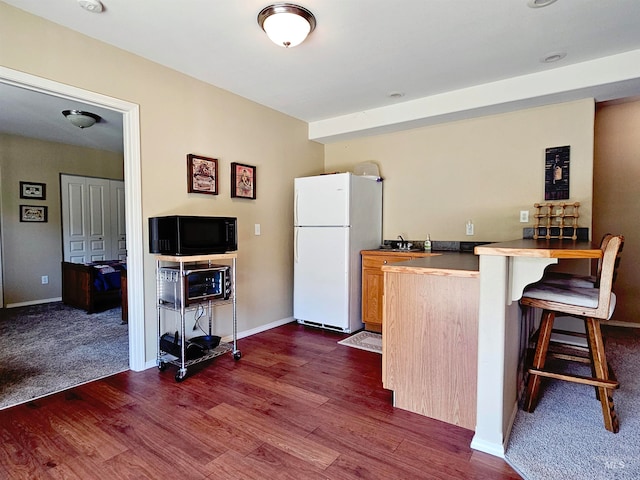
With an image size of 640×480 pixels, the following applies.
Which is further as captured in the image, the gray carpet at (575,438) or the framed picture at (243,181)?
the framed picture at (243,181)

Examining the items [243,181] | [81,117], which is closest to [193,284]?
[243,181]

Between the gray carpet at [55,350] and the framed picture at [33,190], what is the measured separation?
1596mm

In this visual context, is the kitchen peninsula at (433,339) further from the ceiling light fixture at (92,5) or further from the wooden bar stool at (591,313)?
the ceiling light fixture at (92,5)

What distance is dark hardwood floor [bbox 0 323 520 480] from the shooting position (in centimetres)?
159

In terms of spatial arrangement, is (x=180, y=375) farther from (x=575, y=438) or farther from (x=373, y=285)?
(x=575, y=438)

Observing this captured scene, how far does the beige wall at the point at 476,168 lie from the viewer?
3084mm

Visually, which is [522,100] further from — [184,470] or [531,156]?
[184,470]

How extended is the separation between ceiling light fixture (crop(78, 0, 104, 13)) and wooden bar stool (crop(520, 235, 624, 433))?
292cm

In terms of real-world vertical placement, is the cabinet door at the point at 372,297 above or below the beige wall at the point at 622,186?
below

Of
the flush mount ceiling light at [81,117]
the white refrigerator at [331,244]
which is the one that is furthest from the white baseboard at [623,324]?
→ the flush mount ceiling light at [81,117]

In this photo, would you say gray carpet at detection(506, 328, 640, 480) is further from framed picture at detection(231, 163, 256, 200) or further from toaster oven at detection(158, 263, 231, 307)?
framed picture at detection(231, 163, 256, 200)

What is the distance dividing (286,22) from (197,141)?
1.40 m

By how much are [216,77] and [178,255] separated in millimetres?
1610

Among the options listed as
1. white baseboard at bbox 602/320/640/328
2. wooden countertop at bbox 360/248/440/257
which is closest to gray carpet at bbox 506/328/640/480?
wooden countertop at bbox 360/248/440/257
